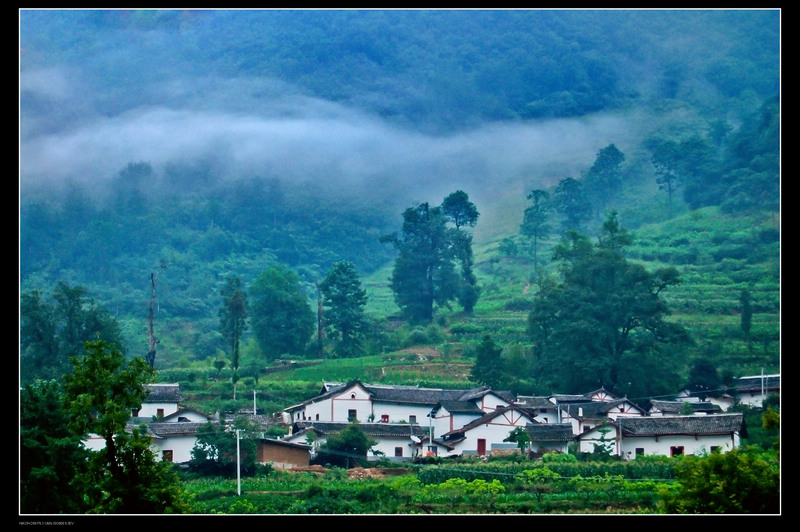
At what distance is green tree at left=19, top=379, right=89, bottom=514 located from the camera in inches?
565

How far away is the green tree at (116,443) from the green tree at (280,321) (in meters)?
25.5

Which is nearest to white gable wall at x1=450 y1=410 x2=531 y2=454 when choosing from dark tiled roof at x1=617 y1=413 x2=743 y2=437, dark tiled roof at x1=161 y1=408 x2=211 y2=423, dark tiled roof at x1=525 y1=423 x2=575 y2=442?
dark tiled roof at x1=525 y1=423 x2=575 y2=442

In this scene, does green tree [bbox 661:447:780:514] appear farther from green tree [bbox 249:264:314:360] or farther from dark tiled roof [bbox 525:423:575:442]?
green tree [bbox 249:264:314:360]

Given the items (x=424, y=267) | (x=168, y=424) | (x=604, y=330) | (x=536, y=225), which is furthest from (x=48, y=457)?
(x=536, y=225)

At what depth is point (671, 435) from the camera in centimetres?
2453

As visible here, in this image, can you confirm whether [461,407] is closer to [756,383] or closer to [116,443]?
[756,383]

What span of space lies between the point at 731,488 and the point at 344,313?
26879 mm

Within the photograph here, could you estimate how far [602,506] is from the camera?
19.1 meters

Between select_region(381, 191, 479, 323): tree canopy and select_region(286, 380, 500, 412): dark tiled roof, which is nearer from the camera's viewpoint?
select_region(286, 380, 500, 412): dark tiled roof

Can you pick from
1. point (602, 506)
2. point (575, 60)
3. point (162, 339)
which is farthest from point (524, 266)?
point (575, 60)

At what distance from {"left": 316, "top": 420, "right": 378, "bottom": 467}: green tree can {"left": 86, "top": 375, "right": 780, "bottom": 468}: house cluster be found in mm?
336

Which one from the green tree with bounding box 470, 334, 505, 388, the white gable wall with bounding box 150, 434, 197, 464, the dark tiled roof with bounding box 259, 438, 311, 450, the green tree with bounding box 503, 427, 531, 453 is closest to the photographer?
the dark tiled roof with bounding box 259, 438, 311, 450

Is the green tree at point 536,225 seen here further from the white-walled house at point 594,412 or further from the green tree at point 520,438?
the green tree at point 520,438

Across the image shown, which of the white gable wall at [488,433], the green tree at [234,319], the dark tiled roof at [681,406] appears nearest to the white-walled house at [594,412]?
the dark tiled roof at [681,406]
